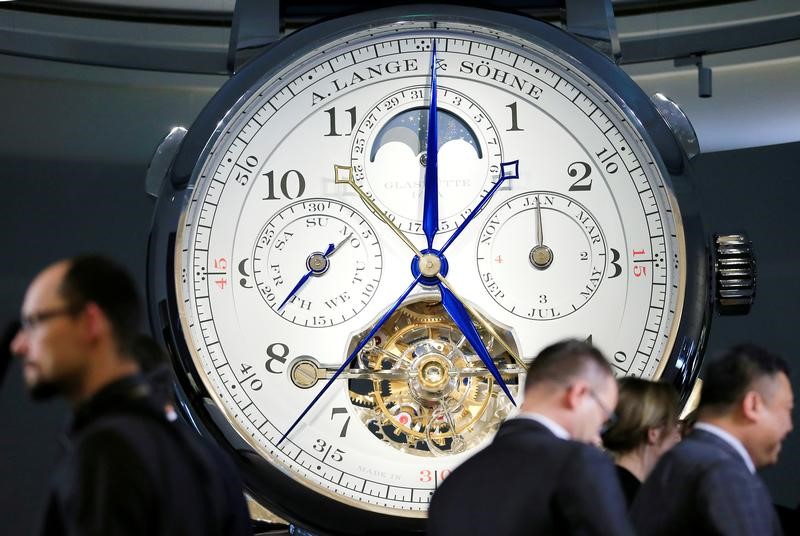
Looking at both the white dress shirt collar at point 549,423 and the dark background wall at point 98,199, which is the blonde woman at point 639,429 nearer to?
the white dress shirt collar at point 549,423

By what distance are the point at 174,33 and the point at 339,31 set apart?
981 millimetres

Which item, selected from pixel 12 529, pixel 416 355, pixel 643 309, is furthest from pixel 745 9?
pixel 12 529

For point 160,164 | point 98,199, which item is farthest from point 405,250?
point 98,199

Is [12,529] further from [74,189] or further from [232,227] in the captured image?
[232,227]

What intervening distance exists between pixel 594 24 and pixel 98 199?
133 cm

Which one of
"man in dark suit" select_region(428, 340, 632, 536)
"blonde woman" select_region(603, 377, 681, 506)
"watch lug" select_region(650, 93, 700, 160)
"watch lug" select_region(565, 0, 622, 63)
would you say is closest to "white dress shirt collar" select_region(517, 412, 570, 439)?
"man in dark suit" select_region(428, 340, 632, 536)

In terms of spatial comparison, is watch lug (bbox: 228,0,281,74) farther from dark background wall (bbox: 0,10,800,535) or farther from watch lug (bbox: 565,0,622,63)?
dark background wall (bbox: 0,10,800,535)

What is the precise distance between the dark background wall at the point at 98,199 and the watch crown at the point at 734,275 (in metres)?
0.92

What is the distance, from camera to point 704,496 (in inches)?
73.1

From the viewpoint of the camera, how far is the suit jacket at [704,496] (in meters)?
1.83

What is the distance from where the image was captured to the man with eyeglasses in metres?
1.39

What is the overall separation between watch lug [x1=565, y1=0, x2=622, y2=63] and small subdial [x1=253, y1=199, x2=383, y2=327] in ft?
1.58

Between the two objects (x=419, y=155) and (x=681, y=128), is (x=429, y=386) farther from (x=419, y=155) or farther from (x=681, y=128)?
(x=681, y=128)

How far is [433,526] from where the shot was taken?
1.90 metres
